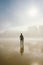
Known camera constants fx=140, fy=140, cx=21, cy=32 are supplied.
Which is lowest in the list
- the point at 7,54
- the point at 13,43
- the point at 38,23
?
the point at 7,54

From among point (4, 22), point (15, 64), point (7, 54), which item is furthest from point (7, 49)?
point (4, 22)

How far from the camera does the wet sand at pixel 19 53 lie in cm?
226

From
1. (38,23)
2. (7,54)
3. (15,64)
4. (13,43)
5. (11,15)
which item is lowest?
(15,64)

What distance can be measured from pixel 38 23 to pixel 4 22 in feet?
1.88

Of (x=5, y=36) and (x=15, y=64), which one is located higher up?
(x=5, y=36)

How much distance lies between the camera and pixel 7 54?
2303mm

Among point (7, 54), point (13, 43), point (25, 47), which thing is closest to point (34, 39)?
point (25, 47)

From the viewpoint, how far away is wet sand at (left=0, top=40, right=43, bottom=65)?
7.41ft

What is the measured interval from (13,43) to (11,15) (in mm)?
474

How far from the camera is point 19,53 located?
7.51ft

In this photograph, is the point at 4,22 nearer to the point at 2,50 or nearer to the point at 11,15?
the point at 11,15

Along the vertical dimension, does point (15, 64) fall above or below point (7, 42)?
below

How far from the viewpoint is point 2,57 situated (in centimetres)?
232

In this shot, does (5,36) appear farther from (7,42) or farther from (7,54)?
(7,54)
